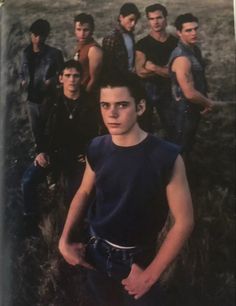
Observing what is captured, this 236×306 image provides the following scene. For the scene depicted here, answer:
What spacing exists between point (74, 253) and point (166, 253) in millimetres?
214

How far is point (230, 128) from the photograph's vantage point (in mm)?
1166

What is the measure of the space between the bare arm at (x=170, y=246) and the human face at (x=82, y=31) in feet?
1.32

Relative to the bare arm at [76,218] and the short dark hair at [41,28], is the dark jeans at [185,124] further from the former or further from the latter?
the short dark hair at [41,28]

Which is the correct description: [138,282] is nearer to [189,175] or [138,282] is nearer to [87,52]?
[189,175]

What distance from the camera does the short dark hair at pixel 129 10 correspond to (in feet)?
3.98

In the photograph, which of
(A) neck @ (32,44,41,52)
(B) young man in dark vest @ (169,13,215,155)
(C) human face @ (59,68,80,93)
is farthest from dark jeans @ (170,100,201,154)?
(A) neck @ (32,44,41,52)

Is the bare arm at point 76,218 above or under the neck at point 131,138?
under

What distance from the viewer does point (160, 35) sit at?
47.5 inches

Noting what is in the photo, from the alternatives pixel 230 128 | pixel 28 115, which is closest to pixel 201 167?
pixel 230 128

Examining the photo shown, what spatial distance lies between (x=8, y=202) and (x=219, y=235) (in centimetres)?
51

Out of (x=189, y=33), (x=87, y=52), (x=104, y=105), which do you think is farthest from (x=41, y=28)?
(x=189, y=33)

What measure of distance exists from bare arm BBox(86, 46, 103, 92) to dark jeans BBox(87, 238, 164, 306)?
377 millimetres

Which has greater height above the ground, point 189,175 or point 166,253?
point 189,175

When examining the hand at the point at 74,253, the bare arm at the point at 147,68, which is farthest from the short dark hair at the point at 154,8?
the hand at the point at 74,253
